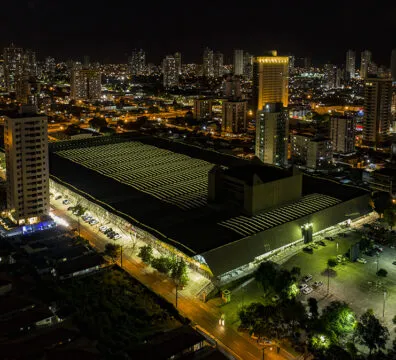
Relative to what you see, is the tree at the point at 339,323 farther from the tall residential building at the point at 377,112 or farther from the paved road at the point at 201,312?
the tall residential building at the point at 377,112

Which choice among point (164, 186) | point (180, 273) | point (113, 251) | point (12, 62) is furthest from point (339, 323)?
point (12, 62)

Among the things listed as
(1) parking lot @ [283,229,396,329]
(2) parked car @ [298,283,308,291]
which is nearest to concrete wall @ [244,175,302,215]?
(1) parking lot @ [283,229,396,329]

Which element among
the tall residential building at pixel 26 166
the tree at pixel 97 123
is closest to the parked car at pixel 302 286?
the tall residential building at pixel 26 166

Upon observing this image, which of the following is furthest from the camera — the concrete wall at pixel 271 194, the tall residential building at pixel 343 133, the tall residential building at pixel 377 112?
the tall residential building at pixel 377 112

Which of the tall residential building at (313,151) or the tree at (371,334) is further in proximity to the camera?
the tall residential building at (313,151)

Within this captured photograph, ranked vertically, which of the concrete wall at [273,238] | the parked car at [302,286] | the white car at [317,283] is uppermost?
the concrete wall at [273,238]

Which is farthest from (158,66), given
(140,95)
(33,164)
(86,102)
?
(33,164)

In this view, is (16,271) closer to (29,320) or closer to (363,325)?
(29,320)
